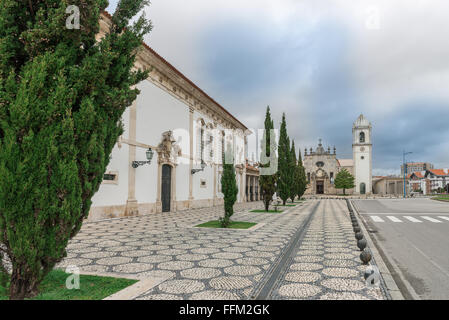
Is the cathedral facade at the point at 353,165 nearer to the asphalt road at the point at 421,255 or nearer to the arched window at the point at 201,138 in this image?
the arched window at the point at 201,138

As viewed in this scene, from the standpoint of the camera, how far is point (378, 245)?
7.80 m

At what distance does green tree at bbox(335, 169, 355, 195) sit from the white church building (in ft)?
147

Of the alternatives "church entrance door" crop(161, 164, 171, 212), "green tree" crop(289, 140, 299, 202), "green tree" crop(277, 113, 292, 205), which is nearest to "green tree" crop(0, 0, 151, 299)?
"church entrance door" crop(161, 164, 171, 212)

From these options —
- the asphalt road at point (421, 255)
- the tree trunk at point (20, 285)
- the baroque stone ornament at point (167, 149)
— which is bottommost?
the asphalt road at point (421, 255)

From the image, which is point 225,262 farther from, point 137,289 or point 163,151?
point 163,151

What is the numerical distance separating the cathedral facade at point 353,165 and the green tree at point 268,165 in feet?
169

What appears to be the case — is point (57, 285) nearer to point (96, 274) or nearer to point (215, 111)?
point (96, 274)

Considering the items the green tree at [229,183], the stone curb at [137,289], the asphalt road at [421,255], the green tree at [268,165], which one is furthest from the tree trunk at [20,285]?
the green tree at [268,165]

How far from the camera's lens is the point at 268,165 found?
18438mm

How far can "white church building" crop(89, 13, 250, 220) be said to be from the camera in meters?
13.1

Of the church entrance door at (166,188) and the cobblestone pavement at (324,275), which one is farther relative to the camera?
the church entrance door at (166,188)

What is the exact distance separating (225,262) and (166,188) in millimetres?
12168

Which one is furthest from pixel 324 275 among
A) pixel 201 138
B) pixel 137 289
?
pixel 201 138

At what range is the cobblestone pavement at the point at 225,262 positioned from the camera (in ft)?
13.0
